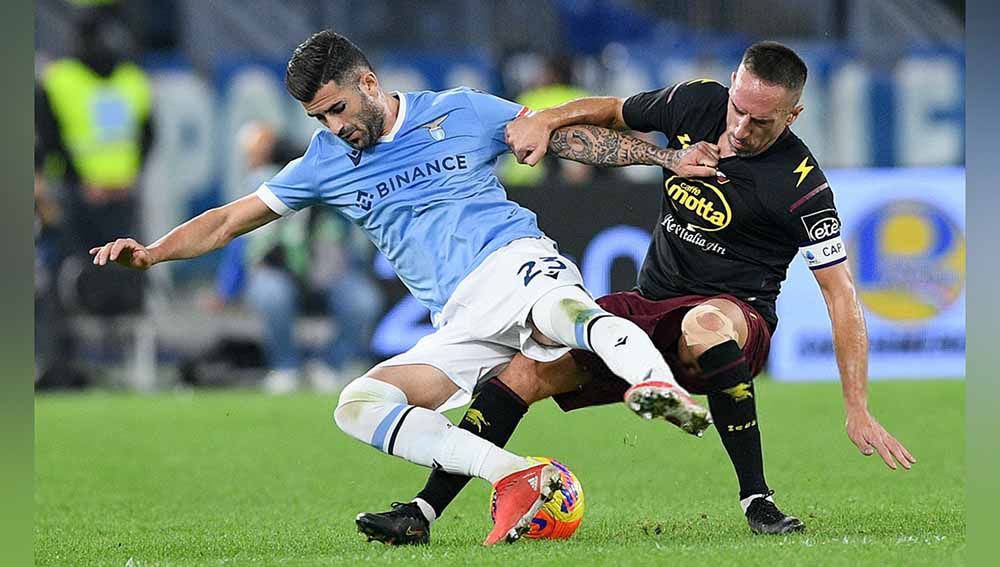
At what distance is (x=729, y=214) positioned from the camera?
5.19 m

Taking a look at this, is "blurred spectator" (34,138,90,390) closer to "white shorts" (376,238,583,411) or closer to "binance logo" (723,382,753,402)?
"white shorts" (376,238,583,411)

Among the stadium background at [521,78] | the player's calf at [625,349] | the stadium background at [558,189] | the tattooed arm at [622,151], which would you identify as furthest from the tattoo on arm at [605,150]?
the stadium background at [521,78]

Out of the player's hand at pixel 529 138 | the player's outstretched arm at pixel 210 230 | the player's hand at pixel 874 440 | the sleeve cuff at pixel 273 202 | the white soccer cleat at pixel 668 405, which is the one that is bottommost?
the player's hand at pixel 874 440

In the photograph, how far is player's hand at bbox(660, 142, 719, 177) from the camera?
514 centimetres

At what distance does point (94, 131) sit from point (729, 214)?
27.1 feet

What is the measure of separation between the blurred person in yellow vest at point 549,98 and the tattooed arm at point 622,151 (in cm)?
690

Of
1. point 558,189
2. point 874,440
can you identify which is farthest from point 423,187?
point 558,189

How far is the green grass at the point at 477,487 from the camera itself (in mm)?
4531

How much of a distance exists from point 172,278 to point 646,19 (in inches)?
206

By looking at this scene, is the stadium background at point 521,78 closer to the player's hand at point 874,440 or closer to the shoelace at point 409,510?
the shoelace at point 409,510

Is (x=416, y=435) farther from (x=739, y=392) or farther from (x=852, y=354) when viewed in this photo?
(x=852, y=354)

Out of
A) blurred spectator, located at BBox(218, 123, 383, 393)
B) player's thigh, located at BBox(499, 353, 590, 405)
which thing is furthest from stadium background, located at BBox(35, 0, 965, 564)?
player's thigh, located at BBox(499, 353, 590, 405)

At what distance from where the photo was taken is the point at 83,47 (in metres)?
12.4

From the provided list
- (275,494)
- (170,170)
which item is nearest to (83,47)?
(170,170)
